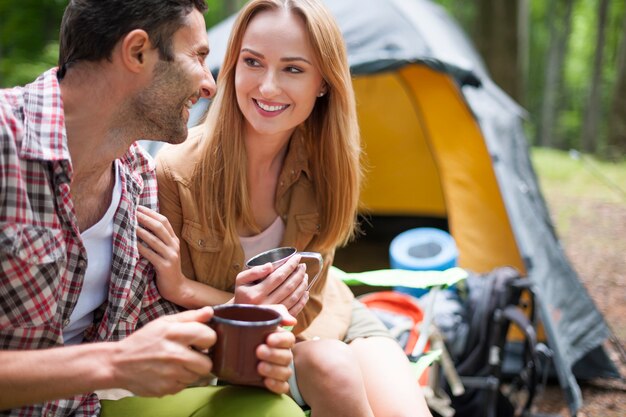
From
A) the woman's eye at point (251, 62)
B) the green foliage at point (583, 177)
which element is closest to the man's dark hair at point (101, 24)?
the woman's eye at point (251, 62)

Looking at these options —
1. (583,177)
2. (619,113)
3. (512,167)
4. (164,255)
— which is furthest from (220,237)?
(619,113)

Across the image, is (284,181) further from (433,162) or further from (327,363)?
(433,162)

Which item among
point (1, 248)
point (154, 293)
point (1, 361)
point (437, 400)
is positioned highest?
point (1, 248)

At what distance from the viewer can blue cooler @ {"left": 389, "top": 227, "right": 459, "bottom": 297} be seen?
3625mm

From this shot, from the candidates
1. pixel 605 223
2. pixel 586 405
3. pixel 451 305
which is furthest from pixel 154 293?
pixel 605 223

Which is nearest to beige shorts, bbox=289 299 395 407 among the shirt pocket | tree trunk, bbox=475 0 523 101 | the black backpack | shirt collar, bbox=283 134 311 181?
shirt collar, bbox=283 134 311 181

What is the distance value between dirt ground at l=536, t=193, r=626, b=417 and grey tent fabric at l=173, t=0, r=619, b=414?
0.47ft

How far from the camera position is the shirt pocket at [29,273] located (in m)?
1.31

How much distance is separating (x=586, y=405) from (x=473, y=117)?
1.57 meters

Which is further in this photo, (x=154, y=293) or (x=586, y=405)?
(x=586, y=405)

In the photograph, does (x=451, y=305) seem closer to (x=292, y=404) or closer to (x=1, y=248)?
(x=292, y=404)

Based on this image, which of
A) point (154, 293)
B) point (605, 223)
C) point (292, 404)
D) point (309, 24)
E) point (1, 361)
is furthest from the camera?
point (605, 223)

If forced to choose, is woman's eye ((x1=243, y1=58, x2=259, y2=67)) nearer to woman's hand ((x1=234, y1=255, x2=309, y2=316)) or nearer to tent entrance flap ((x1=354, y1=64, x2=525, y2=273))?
woman's hand ((x1=234, y1=255, x2=309, y2=316))

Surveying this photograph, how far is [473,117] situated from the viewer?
390cm
